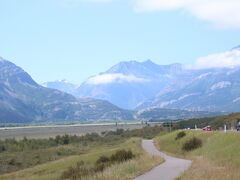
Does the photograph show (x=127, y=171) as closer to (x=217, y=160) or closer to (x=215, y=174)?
(x=217, y=160)

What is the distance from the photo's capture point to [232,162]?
3341 centimetres

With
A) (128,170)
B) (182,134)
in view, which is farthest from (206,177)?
(182,134)

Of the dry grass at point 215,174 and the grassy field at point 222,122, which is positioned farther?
the grassy field at point 222,122

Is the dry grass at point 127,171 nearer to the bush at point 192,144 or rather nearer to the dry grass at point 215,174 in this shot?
the dry grass at point 215,174

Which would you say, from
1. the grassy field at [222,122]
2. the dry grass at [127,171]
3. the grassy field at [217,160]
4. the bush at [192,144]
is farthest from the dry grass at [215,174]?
the grassy field at [222,122]

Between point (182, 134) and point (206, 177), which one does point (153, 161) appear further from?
point (182, 134)

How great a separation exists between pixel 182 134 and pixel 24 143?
6492 cm

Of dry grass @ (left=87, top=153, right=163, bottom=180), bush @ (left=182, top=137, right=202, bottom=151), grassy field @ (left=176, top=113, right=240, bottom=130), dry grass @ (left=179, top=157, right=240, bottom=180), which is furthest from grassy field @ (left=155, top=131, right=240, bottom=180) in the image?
grassy field @ (left=176, top=113, right=240, bottom=130)

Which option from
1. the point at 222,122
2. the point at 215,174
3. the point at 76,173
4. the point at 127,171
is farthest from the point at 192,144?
the point at 222,122

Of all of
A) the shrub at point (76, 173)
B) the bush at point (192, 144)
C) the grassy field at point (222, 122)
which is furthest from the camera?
the grassy field at point (222, 122)

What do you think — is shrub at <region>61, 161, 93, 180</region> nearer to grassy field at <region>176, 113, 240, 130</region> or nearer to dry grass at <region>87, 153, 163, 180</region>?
dry grass at <region>87, 153, 163, 180</region>

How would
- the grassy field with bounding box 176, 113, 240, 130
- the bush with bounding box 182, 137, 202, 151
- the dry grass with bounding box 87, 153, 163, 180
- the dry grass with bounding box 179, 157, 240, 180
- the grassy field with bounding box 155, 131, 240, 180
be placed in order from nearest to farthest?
1. the dry grass with bounding box 179, 157, 240, 180
2. the grassy field with bounding box 155, 131, 240, 180
3. the dry grass with bounding box 87, 153, 163, 180
4. the bush with bounding box 182, 137, 202, 151
5. the grassy field with bounding box 176, 113, 240, 130

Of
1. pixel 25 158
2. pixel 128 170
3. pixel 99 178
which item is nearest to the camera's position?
pixel 99 178

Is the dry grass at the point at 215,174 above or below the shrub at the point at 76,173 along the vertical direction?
above
